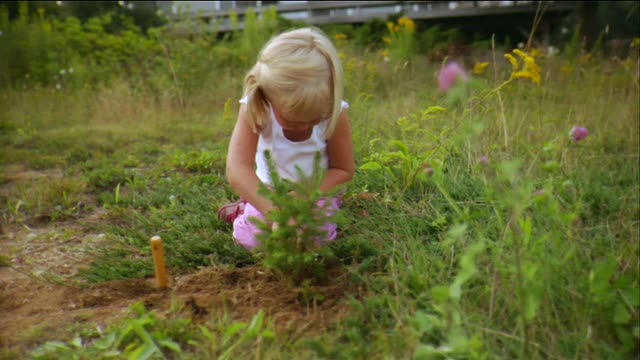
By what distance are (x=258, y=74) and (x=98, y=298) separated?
101 cm

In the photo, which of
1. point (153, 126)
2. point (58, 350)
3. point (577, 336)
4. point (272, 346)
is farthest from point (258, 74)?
point (153, 126)

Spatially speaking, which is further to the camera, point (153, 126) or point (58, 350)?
point (153, 126)

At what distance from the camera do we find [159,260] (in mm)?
1777

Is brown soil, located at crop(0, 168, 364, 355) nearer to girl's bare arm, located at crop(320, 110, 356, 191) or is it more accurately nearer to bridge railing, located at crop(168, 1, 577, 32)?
girl's bare arm, located at crop(320, 110, 356, 191)

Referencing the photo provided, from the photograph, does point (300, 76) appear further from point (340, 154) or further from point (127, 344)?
point (127, 344)

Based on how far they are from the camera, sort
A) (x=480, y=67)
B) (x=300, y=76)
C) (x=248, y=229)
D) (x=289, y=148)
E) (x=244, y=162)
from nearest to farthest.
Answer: (x=300, y=76)
(x=244, y=162)
(x=248, y=229)
(x=289, y=148)
(x=480, y=67)

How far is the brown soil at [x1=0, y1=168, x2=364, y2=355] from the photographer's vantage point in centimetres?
158

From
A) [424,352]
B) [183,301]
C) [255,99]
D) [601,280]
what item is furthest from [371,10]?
[424,352]

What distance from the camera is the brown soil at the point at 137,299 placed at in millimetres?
1579

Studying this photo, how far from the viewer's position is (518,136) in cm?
316

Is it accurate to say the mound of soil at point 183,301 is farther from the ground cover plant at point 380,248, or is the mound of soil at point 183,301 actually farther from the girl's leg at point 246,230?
the girl's leg at point 246,230

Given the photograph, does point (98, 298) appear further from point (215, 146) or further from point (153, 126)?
point (153, 126)

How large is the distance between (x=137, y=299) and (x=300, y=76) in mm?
989

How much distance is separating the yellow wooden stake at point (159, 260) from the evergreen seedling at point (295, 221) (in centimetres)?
38
